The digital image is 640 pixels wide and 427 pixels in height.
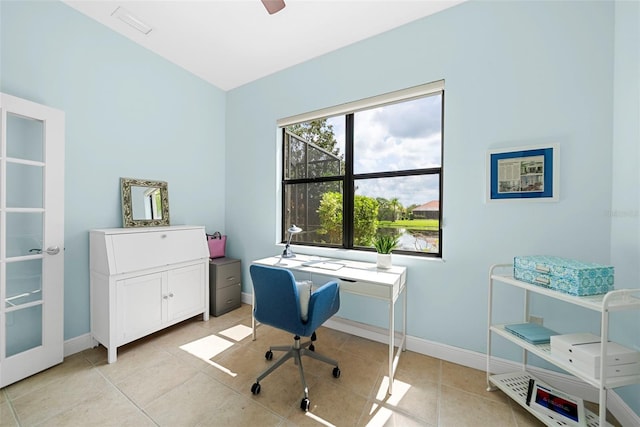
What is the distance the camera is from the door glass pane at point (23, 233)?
5.90 feet

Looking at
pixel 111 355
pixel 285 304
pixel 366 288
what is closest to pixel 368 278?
pixel 366 288

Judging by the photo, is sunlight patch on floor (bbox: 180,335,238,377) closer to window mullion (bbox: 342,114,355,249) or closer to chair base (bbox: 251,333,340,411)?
chair base (bbox: 251,333,340,411)

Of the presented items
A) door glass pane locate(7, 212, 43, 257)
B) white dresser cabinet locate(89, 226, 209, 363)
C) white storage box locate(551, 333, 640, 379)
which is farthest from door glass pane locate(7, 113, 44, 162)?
white storage box locate(551, 333, 640, 379)

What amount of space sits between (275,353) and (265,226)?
149 centimetres

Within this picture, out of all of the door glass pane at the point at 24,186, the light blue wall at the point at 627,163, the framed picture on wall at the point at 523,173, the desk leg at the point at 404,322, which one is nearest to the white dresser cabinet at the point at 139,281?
the door glass pane at the point at 24,186

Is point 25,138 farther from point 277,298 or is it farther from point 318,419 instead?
point 318,419

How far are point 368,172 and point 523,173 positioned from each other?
4.18 feet

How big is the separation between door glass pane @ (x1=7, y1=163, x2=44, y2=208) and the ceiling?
59.3 inches

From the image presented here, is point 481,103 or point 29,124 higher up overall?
point 481,103

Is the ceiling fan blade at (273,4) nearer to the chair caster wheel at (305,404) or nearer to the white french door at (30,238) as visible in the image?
the white french door at (30,238)

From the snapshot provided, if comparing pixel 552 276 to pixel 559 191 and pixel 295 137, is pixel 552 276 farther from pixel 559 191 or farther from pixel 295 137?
pixel 295 137

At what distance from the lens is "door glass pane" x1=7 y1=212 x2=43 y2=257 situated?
70.9 inches

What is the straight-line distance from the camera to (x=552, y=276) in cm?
139

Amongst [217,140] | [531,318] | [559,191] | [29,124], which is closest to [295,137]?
[217,140]
